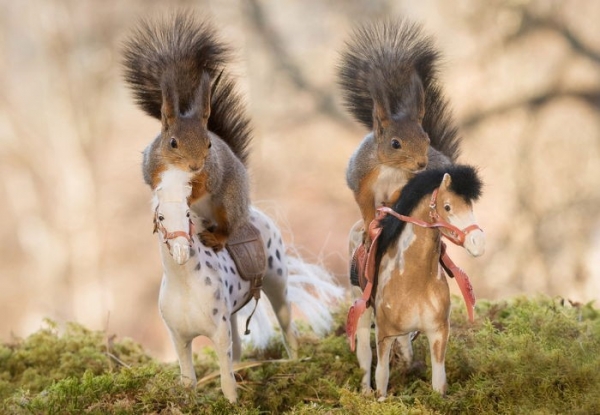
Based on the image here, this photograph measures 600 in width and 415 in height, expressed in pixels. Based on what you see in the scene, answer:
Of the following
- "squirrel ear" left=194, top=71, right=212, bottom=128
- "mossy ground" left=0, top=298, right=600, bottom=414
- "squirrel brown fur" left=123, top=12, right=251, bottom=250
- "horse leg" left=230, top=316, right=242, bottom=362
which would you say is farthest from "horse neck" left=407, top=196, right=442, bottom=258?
"horse leg" left=230, top=316, right=242, bottom=362

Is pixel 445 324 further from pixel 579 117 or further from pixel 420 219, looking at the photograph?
pixel 579 117

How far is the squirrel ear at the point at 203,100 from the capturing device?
235 centimetres

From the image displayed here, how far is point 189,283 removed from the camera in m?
2.32

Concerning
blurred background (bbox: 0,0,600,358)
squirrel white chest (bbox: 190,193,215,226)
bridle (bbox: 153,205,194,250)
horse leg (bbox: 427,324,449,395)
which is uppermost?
blurred background (bbox: 0,0,600,358)

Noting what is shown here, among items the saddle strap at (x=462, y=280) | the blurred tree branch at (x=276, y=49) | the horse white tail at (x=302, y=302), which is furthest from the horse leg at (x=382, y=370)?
the blurred tree branch at (x=276, y=49)

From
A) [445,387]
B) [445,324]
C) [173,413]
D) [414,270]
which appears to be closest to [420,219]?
[414,270]

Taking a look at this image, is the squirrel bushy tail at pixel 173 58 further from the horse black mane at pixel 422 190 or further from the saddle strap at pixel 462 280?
A: the saddle strap at pixel 462 280

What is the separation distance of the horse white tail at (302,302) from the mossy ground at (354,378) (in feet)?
0.20

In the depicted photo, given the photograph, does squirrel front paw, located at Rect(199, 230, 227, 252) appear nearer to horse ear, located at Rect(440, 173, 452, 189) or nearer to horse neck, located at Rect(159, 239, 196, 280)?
horse neck, located at Rect(159, 239, 196, 280)

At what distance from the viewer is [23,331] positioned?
613cm

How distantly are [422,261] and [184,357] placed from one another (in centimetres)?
75

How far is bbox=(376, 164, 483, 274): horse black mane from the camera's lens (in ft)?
6.91

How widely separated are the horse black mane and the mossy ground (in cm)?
43

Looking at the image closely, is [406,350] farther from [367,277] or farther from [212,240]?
[212,240]
